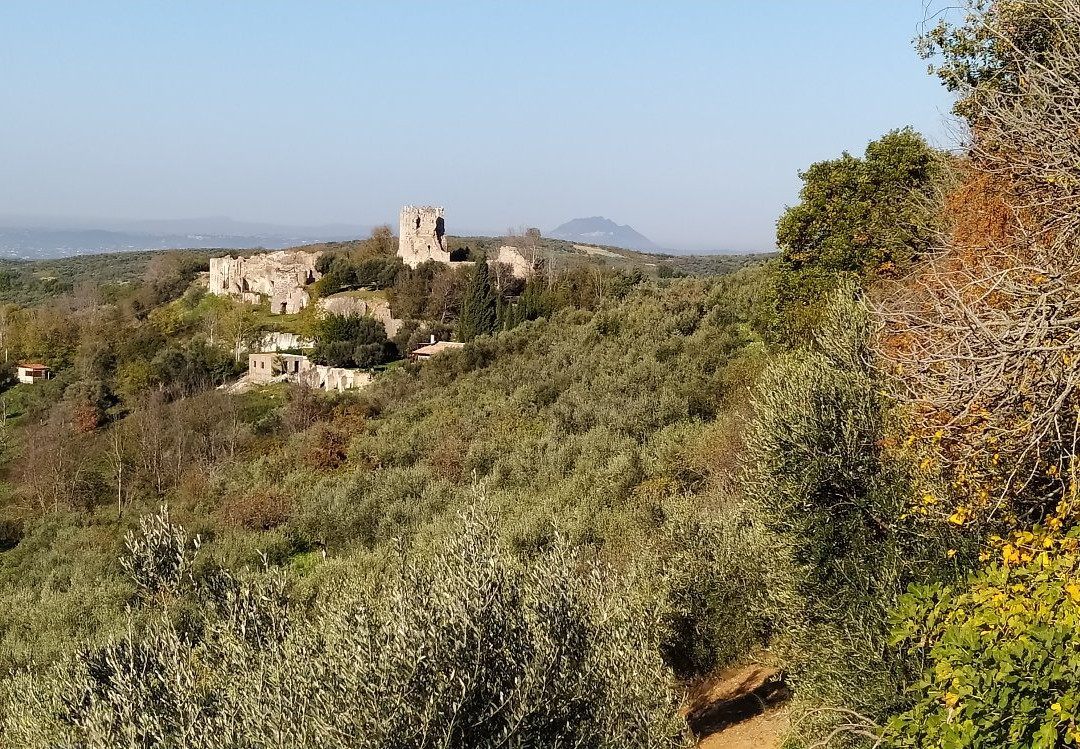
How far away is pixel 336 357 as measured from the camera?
57781 mm

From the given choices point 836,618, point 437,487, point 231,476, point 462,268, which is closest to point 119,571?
point 437,487

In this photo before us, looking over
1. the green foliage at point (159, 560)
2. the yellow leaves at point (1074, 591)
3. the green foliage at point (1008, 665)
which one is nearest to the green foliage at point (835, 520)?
the green foliage at point (1008, 665)

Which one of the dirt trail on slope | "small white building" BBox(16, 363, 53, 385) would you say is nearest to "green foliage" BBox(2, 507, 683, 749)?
the dirt trail on slope

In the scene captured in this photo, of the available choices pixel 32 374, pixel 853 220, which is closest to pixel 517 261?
pixel 32 374

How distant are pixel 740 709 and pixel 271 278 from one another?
8251 cm

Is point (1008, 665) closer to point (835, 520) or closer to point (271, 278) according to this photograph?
point (835, 520)

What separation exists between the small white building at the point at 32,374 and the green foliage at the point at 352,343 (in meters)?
24.9

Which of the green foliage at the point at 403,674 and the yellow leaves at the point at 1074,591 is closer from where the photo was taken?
the yellow leaves at the point at 1074,591

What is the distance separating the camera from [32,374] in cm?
6544

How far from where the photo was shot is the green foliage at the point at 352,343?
5797 centimetres

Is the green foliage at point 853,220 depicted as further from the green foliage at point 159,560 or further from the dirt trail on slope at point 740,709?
the green foliage at point 159,560

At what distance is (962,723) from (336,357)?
56613 millimetres

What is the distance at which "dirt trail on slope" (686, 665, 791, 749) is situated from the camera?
10.7 metres

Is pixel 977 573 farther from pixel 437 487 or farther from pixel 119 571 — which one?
pixel 119 571
